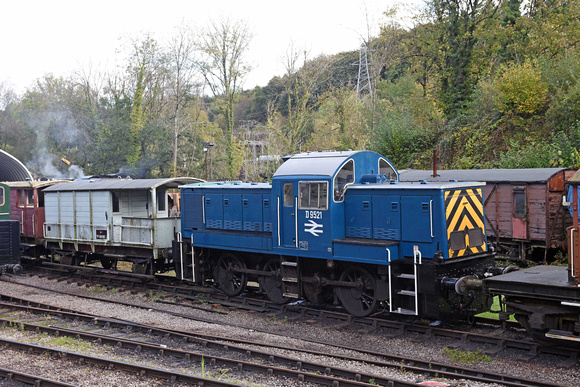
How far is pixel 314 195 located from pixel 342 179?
26.8 inches

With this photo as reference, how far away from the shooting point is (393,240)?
1017 cm

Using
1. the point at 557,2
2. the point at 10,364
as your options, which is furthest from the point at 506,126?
the point at 10,364

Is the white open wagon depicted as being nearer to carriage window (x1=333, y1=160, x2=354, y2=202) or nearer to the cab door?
the cab door

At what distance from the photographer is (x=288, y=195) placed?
444 inches

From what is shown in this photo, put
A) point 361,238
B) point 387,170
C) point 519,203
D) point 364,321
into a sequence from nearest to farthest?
point 364,321, point 361,238, point 387,170, point 519,203

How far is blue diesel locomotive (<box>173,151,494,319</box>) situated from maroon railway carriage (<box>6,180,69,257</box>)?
10.1m

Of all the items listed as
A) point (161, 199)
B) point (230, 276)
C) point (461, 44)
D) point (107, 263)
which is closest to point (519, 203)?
point (230, 276)

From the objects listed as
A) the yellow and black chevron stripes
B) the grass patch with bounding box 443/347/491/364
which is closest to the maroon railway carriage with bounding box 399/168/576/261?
the yellow and black chevron stripes

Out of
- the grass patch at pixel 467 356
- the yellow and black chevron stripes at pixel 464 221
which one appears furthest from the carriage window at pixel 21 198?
the grass patch at pixel 467 356

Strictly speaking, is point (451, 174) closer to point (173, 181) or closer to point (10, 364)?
point (173, 181)

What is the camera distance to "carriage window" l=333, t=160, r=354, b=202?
1066cm

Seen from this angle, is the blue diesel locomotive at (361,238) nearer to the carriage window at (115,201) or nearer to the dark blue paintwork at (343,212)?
the dark blue paintwork at (343,212)

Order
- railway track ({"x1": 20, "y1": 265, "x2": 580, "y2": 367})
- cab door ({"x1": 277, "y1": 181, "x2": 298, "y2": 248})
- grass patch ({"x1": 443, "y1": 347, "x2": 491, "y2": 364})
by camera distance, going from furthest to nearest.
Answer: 1. cab door ({"x1": 277, "y1": 181, "x2": 298, "y2": 248})
2. railway track ({"x1": 20, "y1": 265, "x2": 580, "y2": 367})
3. grass patch ({"x1": 443, "y1": 347, "x2": 491, "y2": 364})

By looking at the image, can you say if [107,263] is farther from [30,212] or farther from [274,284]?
[274,284]
